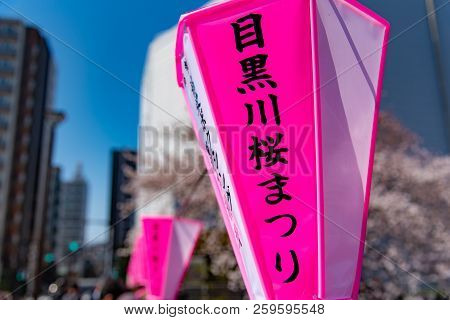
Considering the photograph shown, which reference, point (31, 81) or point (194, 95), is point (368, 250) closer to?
point (194, 95)

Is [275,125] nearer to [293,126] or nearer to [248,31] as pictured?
[293,126]

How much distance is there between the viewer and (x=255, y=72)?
8.91ft

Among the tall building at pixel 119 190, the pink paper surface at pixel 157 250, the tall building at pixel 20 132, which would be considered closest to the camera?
the pink paper surface at pixel 157 250

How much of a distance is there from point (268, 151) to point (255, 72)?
20.4 inches

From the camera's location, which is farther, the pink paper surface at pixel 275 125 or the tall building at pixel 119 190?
the tall building at pixel 119 190

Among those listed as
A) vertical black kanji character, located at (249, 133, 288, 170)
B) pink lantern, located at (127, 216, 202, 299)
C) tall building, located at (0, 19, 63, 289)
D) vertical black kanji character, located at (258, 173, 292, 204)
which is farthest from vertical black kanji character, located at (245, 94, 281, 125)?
tall building, located at (0, 19, 63, 289)

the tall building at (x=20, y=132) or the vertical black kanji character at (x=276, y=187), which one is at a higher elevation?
the tall building at (x=20, y=132)

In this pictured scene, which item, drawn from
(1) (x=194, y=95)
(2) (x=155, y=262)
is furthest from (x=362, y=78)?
(2) (x=155, y=262)

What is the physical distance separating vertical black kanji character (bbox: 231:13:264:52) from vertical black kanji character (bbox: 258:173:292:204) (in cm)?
86

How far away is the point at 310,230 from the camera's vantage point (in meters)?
2.59

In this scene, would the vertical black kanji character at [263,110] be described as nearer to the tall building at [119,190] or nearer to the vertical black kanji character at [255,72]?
the vertical black kanji character at [255,72]

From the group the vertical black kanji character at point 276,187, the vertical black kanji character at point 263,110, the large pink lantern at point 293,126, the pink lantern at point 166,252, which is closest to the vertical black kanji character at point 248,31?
the large pink lantern at point 293,126

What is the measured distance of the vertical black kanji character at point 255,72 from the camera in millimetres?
2699

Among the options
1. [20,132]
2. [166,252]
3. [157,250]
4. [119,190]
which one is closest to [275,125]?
[166,252]
